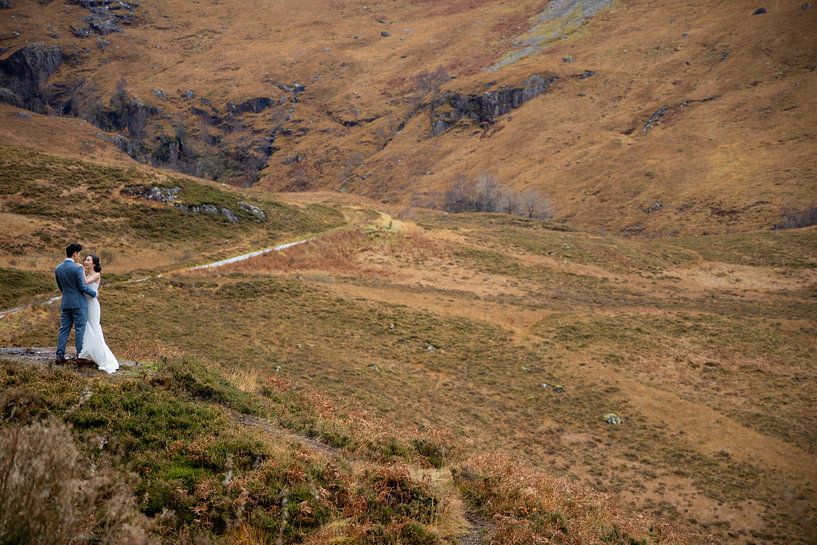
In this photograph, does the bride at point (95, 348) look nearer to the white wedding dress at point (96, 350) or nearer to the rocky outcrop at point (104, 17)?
the white wedding dress at point (96, 350)

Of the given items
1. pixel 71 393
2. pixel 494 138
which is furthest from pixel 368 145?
pixel 71 393

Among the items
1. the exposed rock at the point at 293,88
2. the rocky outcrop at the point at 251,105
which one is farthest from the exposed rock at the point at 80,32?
the exposed rock at the point at 293,88

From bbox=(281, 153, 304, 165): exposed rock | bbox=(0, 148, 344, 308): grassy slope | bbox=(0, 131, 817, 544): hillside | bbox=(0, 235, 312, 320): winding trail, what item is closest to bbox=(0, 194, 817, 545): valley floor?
bbox=(0, 131, 817, 544): hillside

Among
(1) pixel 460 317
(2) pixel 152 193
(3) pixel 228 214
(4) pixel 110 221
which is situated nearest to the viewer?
(1) pixel 460 317

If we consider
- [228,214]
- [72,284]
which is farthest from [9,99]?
[72,284]

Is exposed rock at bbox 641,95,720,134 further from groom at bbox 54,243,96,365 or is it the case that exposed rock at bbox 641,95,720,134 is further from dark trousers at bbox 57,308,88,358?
dark trousers at bbox 57,308,88,358

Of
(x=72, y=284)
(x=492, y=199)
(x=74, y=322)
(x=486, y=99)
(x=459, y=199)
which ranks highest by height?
(x=486, y=99)

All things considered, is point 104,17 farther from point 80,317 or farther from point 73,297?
point 80,317

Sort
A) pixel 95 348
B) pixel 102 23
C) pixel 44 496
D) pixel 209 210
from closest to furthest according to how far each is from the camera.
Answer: pixel 44 496
pixel 95 348
pixel 209 210
pixel 102 23

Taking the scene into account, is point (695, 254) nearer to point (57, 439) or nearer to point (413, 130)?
point (57, 439)
